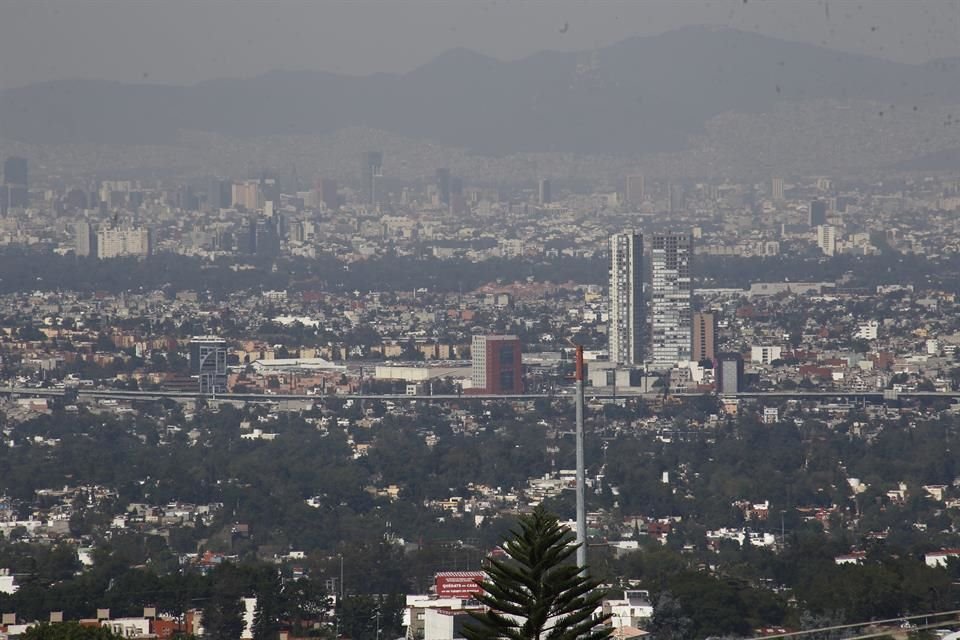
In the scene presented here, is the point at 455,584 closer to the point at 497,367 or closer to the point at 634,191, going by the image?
the point at 497,367

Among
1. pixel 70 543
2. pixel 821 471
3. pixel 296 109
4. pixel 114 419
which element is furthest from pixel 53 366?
pixel 296 109

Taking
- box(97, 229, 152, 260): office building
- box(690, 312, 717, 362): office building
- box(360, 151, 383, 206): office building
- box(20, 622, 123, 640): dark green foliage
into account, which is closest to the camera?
box(20, 622, 123, 640): dark green foliage

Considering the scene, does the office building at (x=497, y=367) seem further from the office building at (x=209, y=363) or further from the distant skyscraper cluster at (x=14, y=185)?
the distant skyscraper cluster at (x=14, y=185)

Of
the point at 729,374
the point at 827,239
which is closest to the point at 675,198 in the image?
the point at 827,239

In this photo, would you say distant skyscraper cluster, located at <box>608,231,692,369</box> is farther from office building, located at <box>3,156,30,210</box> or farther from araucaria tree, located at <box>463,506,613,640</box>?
araucaria tree, located at <box>463,506,613,640</box>

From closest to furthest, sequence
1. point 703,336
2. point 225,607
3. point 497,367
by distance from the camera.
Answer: point 225,607 → point 497,367 → point 703,336

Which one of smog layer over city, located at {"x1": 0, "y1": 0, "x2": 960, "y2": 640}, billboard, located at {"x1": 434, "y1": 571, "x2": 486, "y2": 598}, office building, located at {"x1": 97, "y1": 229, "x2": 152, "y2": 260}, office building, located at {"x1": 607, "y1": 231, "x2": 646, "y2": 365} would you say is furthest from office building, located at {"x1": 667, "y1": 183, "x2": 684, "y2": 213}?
billboard, located at {"x1": 434, "y1": 571, "x2": 486, "y2": 598}
